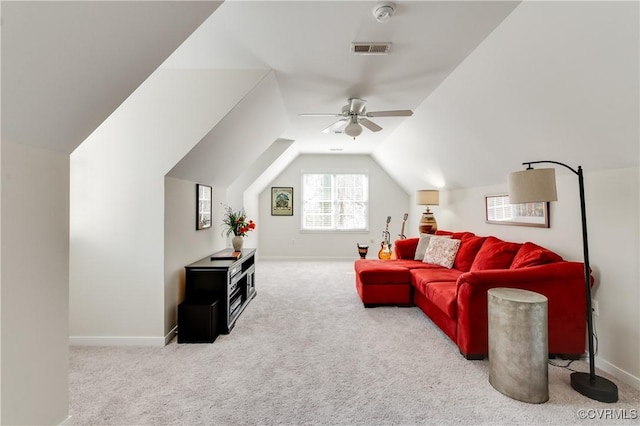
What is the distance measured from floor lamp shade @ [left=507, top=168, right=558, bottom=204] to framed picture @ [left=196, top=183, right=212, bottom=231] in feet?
10.5

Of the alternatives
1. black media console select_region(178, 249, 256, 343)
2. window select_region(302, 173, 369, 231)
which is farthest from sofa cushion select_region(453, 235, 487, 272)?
window select_region(302, 173, 369, 231)

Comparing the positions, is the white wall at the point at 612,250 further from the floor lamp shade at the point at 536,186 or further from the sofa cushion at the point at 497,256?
the floor lamp shade at the point at 536,186

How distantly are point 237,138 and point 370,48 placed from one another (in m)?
1.75

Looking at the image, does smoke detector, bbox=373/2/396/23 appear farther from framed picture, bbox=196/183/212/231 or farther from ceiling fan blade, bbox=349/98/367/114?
framed picture, bbox=196/183/212/231

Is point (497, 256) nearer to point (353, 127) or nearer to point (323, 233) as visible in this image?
point (353, 127)

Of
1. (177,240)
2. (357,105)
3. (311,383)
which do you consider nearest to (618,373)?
(311,383)

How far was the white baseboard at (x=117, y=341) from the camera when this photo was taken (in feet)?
9.30

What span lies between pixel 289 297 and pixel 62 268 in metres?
3.07

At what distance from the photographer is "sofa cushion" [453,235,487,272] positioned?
3.85 meters

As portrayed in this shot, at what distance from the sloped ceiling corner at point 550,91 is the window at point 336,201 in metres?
3.89

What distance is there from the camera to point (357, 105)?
11.3 ft

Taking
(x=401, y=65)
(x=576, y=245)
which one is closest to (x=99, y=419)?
(x=401, y=65)

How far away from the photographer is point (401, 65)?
9.07ft

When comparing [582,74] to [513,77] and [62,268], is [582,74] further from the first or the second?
[62,268]
